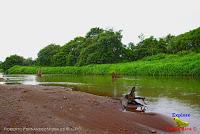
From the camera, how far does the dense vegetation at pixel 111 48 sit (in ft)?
256

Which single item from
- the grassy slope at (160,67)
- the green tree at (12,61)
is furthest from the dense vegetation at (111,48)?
the green tree at (12,61)

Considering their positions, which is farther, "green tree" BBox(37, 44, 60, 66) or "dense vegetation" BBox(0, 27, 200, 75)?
"green tree" BBox(37, 44, 60, 66)

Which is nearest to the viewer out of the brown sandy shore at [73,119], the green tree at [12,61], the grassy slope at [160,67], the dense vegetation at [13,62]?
the brown sandy shore at [73,119]

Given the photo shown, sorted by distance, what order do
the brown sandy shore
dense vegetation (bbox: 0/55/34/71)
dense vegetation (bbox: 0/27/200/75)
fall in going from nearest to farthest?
the brown sandy shore, dense vegetation (bbox: 0/27/200/75), dense vegetation (bbox: 0/55/34/71)

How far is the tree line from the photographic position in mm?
78375

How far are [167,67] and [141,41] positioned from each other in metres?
46.8

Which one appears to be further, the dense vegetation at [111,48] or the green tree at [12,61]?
the green tree at [12,61]

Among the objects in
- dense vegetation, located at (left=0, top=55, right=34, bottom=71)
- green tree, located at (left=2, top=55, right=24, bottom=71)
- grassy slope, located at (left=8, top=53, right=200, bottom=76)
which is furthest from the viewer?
dense vegetation, located at (left=0, top=55, right=34, bottom=71)

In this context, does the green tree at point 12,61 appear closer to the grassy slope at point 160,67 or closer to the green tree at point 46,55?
the green tree at point 46,55

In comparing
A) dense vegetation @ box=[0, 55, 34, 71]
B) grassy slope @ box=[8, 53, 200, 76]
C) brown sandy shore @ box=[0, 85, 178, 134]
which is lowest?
brown sandy shore @ box=[0, 85, 178, 134]

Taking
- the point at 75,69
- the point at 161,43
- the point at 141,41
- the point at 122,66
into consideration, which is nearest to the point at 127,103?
the point at 122,66

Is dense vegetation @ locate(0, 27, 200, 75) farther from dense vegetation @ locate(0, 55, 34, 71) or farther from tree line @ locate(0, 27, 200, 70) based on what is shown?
dense vegetation @ locate(0, 55, 34, 71)

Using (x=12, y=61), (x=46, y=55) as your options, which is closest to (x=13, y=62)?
(x=12, y=61)

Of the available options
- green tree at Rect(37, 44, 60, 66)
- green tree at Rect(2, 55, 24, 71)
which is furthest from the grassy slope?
green tree at Rect(2, 55, 24, 71)
